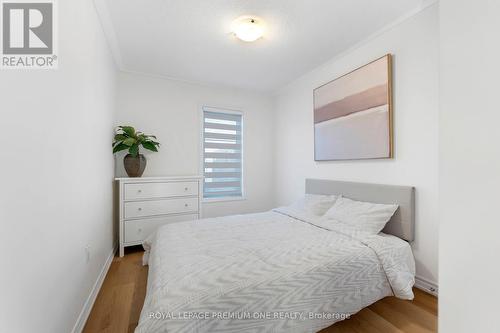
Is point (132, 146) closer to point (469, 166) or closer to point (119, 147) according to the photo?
point (119, 147)

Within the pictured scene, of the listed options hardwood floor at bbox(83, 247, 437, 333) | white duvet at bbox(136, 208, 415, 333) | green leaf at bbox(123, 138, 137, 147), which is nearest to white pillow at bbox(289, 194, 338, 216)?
white duvet at bbox(136, 208, 415, 333)

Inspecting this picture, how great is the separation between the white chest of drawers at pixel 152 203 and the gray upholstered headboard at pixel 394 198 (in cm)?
201

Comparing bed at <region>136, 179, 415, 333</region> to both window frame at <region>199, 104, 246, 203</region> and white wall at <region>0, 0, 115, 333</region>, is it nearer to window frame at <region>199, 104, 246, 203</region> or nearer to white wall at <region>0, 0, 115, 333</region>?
white wall at <region>0, 0, 115, 333</region>

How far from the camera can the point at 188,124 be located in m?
3.58

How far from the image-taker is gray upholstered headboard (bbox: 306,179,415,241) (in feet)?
6.63

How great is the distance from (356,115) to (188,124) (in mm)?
2414

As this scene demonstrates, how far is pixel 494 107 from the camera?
0.63m

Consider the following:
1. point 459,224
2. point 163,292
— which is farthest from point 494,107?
point 163,292

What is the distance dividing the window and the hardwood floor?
1.86m

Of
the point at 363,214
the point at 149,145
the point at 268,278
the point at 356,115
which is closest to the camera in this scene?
the point at 268,278

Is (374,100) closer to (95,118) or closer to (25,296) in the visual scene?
(95,118)

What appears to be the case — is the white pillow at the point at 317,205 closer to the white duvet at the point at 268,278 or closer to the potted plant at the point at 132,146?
the white duvet at the point at 268,278

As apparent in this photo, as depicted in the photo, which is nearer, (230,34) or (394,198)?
(394,198)

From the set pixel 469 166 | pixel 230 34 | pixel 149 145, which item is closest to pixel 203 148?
pixel 149 145
